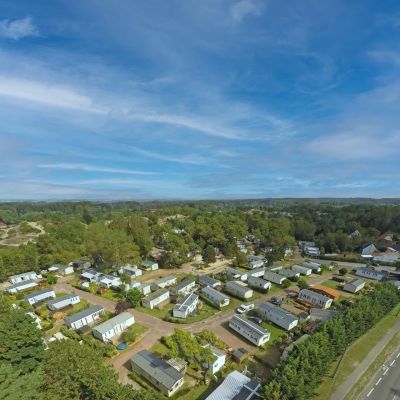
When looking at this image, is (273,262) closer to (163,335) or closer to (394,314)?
(394,314)

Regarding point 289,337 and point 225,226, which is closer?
point 289,337

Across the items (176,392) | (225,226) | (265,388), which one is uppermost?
(225,226)

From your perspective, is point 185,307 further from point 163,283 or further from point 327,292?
point 327,292

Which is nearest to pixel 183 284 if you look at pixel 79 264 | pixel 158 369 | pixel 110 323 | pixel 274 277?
pixel 110 323

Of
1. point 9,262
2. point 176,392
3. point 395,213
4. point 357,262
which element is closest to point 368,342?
point 176,392

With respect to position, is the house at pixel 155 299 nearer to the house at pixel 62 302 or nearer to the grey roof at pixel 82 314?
the grey roof at pixel 82 314

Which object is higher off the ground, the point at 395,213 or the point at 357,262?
the point at 395,213
